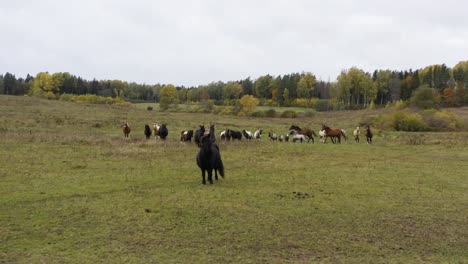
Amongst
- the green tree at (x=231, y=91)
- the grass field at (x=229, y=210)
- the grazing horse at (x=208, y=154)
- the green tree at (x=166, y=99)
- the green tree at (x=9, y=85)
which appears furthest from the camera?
the green tree at (x=231, y=91)

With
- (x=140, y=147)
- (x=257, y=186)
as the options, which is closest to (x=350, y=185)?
(x=257, y=186)

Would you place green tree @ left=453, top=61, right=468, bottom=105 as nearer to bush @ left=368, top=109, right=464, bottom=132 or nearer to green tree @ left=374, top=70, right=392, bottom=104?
green tree @ left=374, top=70, right=392, bottom=104

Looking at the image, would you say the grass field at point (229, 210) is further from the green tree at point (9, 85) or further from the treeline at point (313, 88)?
the green tree at point (9, 85)

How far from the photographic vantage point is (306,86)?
120m

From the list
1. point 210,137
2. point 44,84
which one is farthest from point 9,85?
point 210,137

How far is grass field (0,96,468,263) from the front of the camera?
8578 mm

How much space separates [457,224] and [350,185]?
5132 millimetres

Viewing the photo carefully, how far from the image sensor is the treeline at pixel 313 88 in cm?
10850

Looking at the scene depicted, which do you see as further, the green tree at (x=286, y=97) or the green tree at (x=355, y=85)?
the green tree at (x=286, y=97)

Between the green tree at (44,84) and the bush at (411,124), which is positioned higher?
the green tree at (44,84)

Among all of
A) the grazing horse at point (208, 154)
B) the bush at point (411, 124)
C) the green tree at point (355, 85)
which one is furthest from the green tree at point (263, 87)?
the grazing horse at point (208, 154)

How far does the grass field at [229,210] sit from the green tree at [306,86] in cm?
9814

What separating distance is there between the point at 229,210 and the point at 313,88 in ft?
376

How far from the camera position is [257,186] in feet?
50.2
